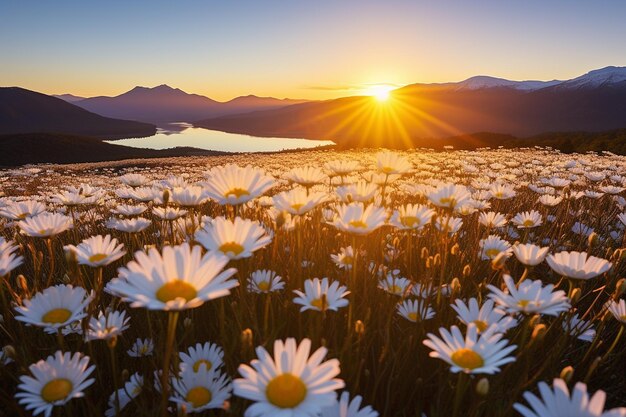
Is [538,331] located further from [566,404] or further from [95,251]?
[95,251]

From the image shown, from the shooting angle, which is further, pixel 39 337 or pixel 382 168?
pixel 382 168

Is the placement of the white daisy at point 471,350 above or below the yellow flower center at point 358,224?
below

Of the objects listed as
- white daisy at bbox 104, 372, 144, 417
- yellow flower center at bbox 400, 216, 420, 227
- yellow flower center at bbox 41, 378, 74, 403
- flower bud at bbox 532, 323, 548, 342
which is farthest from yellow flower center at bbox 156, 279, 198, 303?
yellow flower center at bbox 400, 216, 420, 227

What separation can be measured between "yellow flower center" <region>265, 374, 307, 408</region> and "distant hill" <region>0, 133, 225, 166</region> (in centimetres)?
6234

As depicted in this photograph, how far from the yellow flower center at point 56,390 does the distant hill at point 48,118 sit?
179200 millimetres

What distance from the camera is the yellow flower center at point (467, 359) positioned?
1306mm

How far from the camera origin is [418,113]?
564 ft

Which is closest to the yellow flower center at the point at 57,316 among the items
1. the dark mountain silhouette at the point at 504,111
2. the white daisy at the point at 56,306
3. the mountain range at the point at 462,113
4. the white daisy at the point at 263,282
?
the white daisy at the point at 56,306

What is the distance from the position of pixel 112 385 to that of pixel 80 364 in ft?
2.13

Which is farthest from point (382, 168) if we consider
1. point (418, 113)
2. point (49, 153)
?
point (418, 113)

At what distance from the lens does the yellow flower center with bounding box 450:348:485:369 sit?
131 centimetres

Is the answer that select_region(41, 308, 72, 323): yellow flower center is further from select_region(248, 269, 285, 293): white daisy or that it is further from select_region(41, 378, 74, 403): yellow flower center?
select_region(248, 269, 285, 293): white daisy

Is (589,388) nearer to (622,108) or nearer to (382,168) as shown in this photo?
(382,168)

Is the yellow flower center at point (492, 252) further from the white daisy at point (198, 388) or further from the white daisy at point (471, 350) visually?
the white daisy at point (198, 388)
